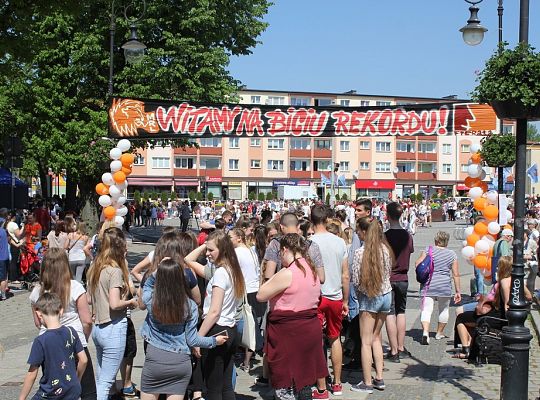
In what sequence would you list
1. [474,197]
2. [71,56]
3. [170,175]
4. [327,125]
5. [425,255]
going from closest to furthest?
[474,197], [425,255], [327,125], [71,56], [170,175]

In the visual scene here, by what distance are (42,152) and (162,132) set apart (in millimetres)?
12378

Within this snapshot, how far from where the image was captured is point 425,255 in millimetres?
10492

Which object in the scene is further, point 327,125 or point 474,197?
point 327,125

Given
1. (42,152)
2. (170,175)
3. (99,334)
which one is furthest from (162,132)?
(170,175)

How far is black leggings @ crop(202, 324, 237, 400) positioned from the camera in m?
6.30

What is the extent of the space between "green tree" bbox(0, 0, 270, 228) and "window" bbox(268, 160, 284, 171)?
59.7 meters

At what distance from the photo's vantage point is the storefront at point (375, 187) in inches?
3529

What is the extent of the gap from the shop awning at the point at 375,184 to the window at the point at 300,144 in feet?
25.7

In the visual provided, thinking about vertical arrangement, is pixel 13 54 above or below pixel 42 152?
above

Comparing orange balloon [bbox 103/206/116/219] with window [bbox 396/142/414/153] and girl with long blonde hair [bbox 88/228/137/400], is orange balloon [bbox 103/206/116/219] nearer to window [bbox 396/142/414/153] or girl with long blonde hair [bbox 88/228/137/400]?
girl with long blonde hair [bbox 88/228/137/400]

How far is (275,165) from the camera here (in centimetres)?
8831

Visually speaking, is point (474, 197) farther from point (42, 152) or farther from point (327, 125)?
point (42, 152)

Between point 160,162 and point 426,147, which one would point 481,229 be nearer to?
point 160,162

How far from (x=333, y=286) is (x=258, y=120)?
8279 millimetres
